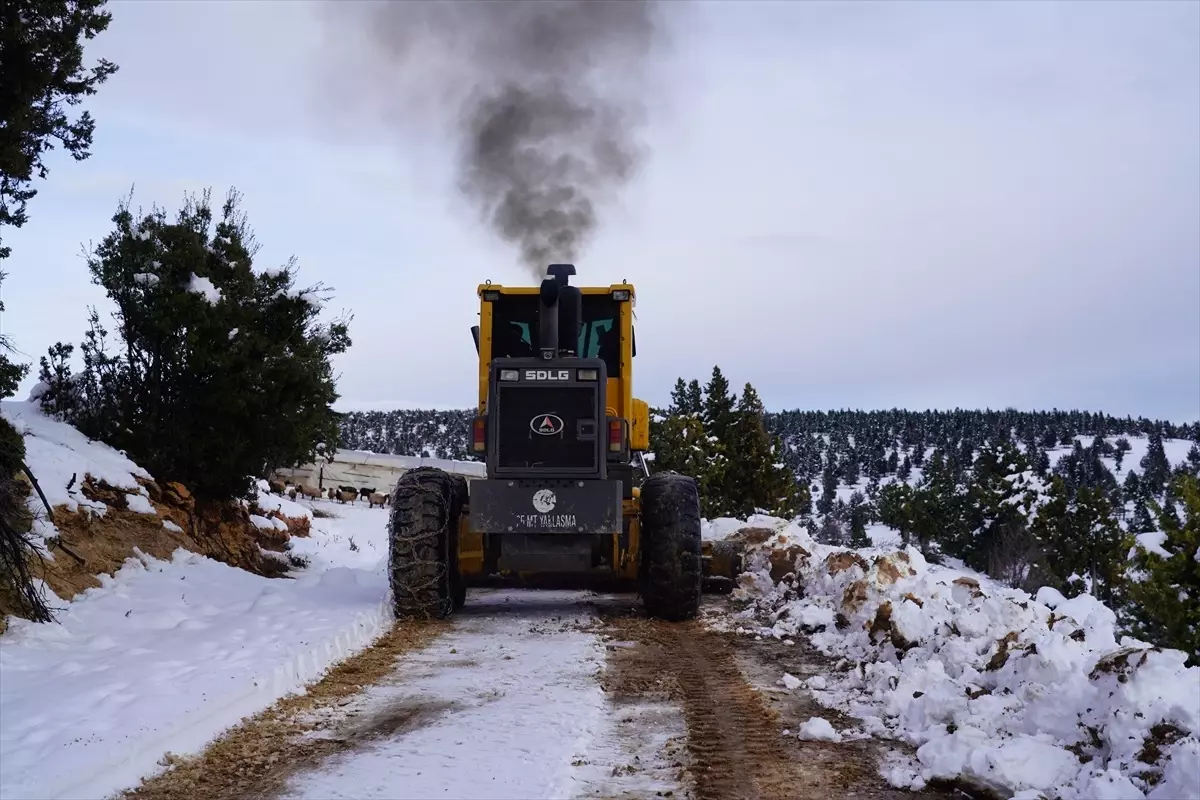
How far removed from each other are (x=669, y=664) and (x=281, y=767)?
3592 mm

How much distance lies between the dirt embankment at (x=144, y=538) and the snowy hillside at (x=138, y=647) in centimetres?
9

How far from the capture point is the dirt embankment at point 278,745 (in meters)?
4.73

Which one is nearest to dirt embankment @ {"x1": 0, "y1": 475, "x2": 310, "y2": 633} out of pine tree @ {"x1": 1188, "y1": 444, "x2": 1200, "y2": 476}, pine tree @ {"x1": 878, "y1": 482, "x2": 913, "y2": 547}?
pine tree @ {"x1": 878, "y1": 482, "x2": 913, "y2": 547}

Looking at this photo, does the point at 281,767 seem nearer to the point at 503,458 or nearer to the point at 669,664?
the point at 669,664

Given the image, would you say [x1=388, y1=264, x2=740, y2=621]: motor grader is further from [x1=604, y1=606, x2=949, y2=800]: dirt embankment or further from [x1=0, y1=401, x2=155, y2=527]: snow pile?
[x1=0, y1=401, x2=155, y2=527]: snow pile

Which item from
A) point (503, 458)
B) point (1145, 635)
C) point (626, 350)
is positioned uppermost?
point (626, 350)

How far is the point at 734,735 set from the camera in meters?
5.72

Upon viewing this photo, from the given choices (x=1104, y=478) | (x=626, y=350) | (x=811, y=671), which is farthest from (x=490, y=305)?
(x=1104, y=478)

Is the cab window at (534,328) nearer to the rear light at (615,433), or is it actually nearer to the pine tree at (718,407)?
the rear light at (615,433)

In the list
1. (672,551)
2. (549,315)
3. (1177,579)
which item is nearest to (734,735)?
(672,551)

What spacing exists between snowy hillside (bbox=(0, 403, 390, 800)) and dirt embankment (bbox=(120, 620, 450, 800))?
0.14 m

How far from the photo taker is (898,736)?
18.5 ft

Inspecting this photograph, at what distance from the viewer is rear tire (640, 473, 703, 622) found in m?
9.81

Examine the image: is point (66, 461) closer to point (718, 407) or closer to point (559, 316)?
point (559, 316)
